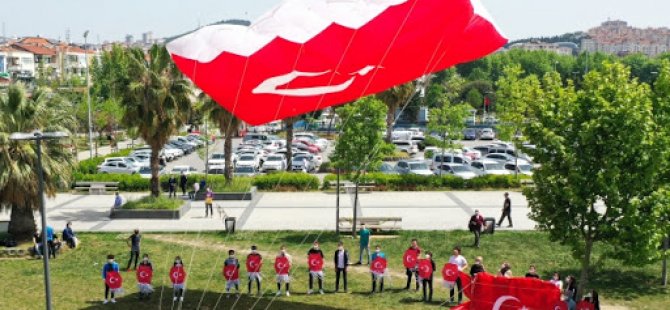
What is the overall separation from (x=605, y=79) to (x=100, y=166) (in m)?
36.8

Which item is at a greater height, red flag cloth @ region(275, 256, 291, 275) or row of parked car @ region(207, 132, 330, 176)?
row of parked car @ region(207, 132, 330, 176)

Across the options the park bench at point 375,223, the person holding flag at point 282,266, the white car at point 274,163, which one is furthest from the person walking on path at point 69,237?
the white car at point 274,163

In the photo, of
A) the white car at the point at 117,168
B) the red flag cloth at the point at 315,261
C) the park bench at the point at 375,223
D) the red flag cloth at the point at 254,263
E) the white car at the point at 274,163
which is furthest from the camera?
the white car at the point at 274,163

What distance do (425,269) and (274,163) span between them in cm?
2972

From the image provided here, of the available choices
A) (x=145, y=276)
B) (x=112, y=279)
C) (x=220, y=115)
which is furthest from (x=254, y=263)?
(x=220, y=115)

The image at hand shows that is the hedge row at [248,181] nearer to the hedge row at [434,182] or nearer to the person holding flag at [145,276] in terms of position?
the hedge row at [434,182]

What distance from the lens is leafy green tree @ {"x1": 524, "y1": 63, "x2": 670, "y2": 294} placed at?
16.8 meters

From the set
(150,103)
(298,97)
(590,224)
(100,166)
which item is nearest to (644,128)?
(590,224)

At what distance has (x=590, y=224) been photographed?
58.0ft

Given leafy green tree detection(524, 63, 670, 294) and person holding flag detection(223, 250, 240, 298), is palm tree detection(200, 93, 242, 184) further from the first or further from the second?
leafy green tree detection(524, 63, 670, 294)

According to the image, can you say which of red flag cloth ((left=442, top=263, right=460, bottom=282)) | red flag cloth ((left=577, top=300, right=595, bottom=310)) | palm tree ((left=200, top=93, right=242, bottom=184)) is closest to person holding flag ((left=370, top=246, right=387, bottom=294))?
red flag cloth ((left=442, top=263, right=460, bottom=282))

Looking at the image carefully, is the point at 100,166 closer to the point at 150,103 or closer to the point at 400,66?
the point at 150,103

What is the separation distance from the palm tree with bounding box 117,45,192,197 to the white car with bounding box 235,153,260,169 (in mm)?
16720

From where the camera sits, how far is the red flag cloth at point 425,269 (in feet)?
63.2
